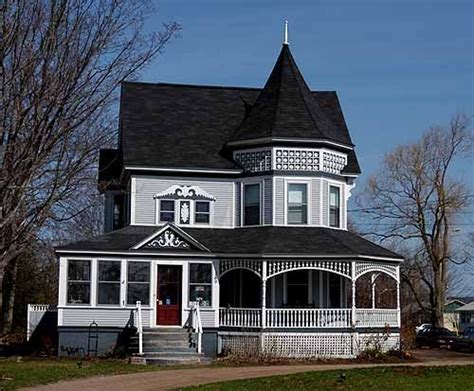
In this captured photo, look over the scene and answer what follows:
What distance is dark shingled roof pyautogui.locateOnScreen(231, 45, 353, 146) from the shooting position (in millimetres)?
35406

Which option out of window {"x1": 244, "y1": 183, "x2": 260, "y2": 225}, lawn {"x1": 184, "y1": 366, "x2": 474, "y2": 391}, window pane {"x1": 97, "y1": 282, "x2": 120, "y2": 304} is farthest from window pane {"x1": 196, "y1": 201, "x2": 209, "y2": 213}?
lawn {"x1": 184, "y1": 366, "x2": 474, "y2": 391}

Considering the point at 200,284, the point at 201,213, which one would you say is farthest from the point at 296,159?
the point at 200,284

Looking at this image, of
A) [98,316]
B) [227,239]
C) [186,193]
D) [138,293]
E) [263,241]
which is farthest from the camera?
[186,193]

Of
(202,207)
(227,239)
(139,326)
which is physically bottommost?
(139,326)

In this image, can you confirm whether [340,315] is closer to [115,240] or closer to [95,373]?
[115,240]

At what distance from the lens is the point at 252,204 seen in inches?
1416

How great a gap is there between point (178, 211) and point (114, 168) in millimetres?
5191

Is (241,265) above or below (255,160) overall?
below

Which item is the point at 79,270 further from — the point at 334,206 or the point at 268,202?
the point at 334,206

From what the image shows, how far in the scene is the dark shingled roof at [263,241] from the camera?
32906 mm

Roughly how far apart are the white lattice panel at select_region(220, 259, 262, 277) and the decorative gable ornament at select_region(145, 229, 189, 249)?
156 cm

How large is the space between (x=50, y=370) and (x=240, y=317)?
9.15 meters

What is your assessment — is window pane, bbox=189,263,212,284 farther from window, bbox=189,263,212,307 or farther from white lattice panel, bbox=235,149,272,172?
white lattice panel, bbox=235,149,272,172

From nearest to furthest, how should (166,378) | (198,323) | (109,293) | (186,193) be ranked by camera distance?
(166,378), (198,323), (109,293), (186,193)
